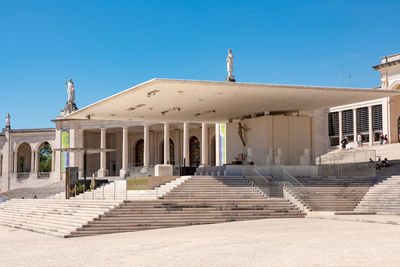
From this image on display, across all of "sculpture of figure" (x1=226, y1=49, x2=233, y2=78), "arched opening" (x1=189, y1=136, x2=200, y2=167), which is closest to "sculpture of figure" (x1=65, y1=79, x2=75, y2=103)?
"arched opening" (x1=189, y1=136, x2=200, y2=167)

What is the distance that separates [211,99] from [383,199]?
9.65m

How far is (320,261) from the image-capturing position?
11.3 meters

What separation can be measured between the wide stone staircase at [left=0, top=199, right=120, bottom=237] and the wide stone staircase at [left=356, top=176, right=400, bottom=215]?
36.2 ft

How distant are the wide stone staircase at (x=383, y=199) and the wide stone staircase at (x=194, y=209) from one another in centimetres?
359

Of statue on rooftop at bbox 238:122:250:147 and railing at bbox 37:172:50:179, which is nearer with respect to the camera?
statue on rooftop at bbox 238:122:250:147

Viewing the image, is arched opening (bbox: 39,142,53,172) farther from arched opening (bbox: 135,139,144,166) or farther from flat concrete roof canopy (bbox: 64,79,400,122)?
flat concrete roof canopy (bbox: 64,79,400,122)

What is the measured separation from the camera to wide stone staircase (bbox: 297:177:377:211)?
24547 millimetres

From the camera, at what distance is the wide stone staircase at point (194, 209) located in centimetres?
1969

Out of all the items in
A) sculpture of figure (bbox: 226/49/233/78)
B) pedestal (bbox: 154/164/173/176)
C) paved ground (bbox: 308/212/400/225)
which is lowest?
paved ground (bbox: 308/212/400/225)

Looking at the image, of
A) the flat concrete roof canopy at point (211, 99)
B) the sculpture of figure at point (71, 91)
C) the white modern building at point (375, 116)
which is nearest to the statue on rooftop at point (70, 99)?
the sculpture of figure at point (71, 91)

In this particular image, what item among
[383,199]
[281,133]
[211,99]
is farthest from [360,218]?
[281,133]

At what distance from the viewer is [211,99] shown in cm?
2897

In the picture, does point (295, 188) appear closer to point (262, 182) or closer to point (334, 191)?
point (262, 182)

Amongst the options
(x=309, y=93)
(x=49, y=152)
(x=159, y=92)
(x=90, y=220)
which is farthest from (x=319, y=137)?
(x=49, y=152)
